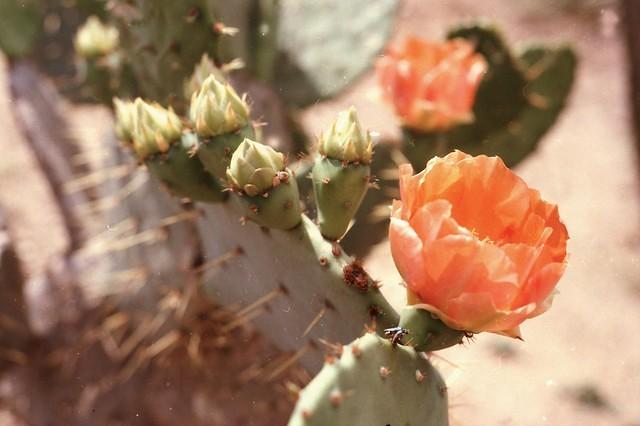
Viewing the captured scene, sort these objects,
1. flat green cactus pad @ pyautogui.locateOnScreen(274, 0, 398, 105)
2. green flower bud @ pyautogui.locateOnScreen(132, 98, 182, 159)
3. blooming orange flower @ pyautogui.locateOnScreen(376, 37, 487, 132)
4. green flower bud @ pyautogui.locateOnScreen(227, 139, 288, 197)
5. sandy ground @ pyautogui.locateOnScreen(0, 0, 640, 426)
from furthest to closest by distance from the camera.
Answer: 1. sandy ground @ pyautogui.locateOnScreen(0, 0, 640, 426)
2. flat green cactus pad @ pyautogui.locateOnScreen(274, 0, 398, 105)
3. blooming orange flower @ pyautogui.locateOnScreen(376, 37, 487, 132)
4. green flower bud @ pyautogui.locateOnScreen(132, 98, 182, 159)
5. green flower bud @ pyautogui.locateOnScreen(227, 139, 288, 197)

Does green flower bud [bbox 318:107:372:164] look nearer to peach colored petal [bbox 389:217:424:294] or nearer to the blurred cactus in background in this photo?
peach colored petal [bbox 389:217:424:294]

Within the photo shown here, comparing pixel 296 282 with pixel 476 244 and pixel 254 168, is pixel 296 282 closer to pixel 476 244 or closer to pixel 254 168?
pixel 254 168

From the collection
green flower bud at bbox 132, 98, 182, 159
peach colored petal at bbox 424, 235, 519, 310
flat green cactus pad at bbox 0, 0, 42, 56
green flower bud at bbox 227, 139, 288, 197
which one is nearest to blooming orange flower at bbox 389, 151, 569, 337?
peach colored petal at bbox 424, 235, 519, 310

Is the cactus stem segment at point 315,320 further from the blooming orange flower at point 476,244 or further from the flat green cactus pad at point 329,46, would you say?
the flat green cactus pad at point 329,46

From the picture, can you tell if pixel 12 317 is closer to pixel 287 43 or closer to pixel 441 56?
pixel 287 43

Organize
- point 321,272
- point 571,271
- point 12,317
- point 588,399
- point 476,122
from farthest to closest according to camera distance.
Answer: point 571,271 → point 588,399 → point 476,122 → point 12,317 → point 321,272

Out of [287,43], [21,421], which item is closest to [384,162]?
[287,43]
